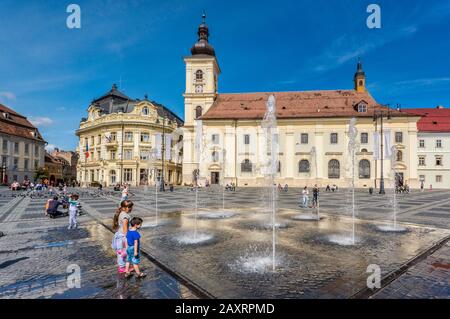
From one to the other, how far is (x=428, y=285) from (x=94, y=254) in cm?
725

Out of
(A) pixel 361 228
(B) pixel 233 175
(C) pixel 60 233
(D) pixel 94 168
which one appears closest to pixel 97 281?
(C) pixel 60 233

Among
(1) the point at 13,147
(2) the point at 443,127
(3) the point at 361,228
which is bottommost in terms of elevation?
(3) the point at 361,228

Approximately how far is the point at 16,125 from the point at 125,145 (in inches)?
830

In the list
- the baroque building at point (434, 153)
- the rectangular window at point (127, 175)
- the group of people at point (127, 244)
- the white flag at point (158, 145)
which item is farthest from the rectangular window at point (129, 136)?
the baroque building at point (434, 153)

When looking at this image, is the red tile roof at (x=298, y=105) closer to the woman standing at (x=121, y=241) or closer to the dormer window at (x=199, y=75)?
the dormer window at (x=199, y=75)

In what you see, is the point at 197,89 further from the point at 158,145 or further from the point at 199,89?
the point at 158,145

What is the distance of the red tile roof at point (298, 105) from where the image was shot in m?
41.8

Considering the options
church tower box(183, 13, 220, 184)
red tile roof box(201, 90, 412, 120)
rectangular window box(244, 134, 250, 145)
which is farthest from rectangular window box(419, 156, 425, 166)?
church tower box(183, 13, 220, 184)

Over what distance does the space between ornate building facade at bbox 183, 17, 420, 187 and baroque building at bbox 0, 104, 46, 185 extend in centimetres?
3183

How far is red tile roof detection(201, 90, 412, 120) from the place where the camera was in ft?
137

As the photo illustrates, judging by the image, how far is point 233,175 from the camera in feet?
140

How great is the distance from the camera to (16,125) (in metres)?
48.2

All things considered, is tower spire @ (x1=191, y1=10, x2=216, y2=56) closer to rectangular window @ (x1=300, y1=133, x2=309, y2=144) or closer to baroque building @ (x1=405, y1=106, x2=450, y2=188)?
rectangular window @ (x1=300, y1=133, x2=309, y2=144)
